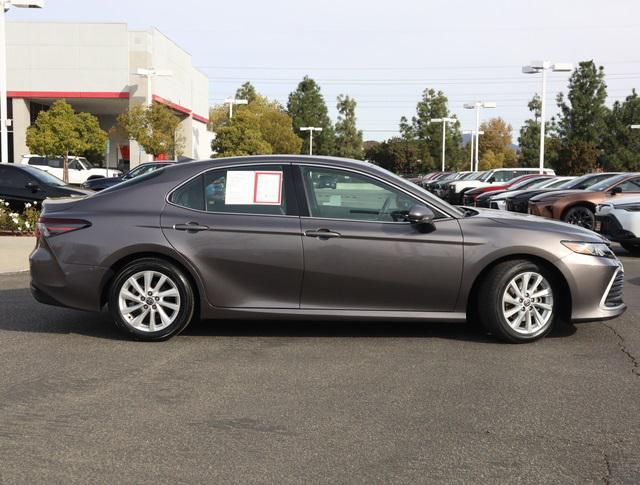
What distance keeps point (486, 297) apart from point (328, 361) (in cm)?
145

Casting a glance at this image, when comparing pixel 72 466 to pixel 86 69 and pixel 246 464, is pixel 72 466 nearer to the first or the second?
pixel 246 464

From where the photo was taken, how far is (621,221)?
1313 centimetres

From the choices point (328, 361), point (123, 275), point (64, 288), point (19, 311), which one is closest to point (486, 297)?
point (328, 361)

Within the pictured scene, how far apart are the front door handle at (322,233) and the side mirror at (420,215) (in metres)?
0.60

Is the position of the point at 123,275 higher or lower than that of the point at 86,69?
lower

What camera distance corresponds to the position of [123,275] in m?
6.57

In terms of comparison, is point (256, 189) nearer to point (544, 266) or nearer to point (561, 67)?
point (544, 266)

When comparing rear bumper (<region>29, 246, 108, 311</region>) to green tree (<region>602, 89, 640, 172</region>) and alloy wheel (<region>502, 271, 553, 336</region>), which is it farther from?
green tree (<region>602, 89, 640, 172</region>)

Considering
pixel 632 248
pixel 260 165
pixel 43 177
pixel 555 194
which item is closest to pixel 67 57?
pixel 43 177

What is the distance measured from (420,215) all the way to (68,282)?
2962mm

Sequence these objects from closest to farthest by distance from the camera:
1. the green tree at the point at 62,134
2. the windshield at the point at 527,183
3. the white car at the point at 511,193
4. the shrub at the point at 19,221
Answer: the shrub at the point at 19,221
the white car at the point at 511,193
the windshield at the point at 527,183
the green tree at the point at 62,134

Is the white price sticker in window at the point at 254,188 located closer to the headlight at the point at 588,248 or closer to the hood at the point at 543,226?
the hood at the point at 543,226

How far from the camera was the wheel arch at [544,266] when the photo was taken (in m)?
6.59

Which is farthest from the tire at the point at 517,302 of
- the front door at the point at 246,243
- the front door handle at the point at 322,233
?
the front door at the point at 246,243
